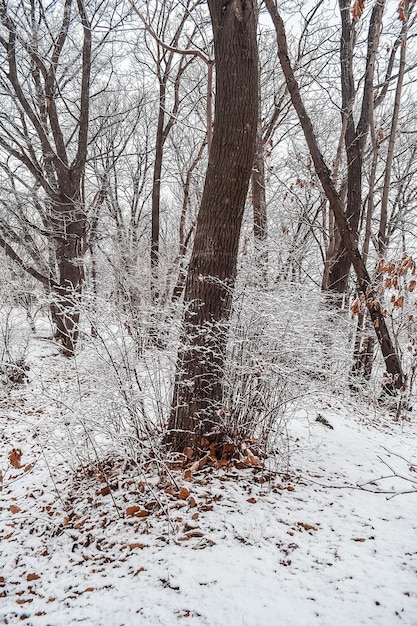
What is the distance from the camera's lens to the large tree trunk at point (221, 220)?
3096 millimetres

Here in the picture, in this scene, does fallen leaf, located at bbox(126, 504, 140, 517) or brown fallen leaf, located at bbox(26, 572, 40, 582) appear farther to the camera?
fallen leaf, located at bbox(126, 504, 140, 517)

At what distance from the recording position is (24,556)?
8.08ft

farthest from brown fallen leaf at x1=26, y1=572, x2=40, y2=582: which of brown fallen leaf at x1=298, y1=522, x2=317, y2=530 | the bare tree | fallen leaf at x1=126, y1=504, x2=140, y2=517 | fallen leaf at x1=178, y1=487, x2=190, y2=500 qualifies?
the bare tree

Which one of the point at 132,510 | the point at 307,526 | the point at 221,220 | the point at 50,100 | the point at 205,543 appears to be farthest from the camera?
the point at 50,100

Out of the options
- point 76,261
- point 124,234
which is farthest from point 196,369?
point 124,234

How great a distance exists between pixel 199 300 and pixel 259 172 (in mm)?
3807

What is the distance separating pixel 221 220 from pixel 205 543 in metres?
2.44

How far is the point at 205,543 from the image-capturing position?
2252mm

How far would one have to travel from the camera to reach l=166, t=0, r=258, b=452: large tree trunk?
3.10 meters

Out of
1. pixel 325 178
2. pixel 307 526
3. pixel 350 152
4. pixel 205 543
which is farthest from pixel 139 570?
pixel 350 152

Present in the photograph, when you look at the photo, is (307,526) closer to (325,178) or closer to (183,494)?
(183,494)

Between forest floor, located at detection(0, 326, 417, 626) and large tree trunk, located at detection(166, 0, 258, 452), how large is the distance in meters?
0.56

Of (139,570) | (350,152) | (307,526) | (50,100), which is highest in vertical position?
(50,100)

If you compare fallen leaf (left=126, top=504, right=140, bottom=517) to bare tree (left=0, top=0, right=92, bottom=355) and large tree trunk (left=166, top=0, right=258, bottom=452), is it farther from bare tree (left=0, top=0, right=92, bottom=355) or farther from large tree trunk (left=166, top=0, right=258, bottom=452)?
bare tree (left=0, top=0, right=92, bottom=355)
